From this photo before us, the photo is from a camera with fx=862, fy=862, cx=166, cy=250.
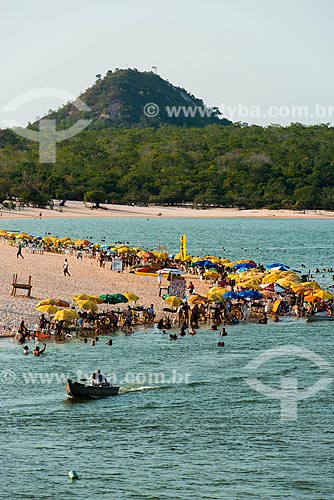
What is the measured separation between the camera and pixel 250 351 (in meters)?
34.1

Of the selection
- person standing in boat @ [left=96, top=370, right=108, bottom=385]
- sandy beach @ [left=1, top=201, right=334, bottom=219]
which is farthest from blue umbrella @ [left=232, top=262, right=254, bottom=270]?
sandy beach @ [left=1, top=201, right=334, bottom=219]

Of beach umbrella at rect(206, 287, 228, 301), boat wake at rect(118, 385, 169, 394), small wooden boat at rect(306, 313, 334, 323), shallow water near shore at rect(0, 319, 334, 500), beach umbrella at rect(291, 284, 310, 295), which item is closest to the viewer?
shallow water near shore at rect(0, 319, 334, 500)

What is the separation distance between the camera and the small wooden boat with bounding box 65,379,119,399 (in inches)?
1033

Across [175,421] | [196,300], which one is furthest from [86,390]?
[196,300]

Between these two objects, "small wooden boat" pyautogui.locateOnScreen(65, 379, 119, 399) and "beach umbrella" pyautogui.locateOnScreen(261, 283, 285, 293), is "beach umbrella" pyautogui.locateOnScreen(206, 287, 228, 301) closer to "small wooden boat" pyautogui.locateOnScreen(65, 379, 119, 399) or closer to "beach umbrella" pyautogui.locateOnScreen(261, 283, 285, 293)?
"beach umbrella" pyautogui.locateOnScreen(261, 283, 285, 293)

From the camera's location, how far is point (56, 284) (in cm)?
4584

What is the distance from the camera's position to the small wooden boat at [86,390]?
2623 cm

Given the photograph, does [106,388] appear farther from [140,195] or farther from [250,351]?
[140,195]

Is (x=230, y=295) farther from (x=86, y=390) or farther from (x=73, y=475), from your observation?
(x=73, y=475)

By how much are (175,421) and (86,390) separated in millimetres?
3099

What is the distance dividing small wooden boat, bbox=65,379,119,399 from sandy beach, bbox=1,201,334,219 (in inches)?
3969

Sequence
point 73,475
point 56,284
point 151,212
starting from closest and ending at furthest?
point 73,475, point 56,284, point 151,212

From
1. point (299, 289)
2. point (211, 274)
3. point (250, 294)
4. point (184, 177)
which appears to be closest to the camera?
point (250, 294)

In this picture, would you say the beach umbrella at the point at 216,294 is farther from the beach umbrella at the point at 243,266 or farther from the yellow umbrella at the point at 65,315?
→ the beach umbrella at the point at 243,266
